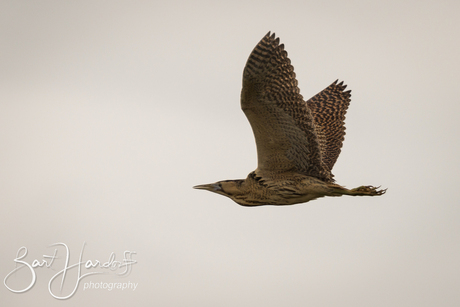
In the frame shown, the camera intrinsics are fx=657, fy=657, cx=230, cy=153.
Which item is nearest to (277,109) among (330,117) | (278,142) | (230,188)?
(278,142)

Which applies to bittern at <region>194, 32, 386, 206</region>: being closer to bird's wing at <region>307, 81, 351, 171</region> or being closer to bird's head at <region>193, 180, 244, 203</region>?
bird's head at <region>193, 180, 244, 203</region>

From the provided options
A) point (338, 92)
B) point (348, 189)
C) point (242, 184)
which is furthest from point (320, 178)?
point (338, 92)

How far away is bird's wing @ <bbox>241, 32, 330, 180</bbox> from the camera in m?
8.30

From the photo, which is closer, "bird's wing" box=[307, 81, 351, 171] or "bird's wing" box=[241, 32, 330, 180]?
"bird's wing" box=[241, 32, 330, 180]

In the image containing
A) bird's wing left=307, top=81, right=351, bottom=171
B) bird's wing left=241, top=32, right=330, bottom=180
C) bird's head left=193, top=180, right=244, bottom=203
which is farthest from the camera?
bird's wing left=307, top=81, right=351, bottom=171

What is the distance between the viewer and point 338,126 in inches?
430

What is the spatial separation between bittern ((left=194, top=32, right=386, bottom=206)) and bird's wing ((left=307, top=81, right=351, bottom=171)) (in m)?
1.46

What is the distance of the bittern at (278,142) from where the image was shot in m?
8.35

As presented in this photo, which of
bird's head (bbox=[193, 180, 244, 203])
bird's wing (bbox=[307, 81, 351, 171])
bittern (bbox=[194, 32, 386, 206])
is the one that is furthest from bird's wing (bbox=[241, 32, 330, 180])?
bird's wing (bbox=[307, 81, 351, 171])

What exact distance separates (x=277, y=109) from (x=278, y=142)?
53cm

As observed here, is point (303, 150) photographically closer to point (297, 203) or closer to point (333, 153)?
point (297, 203)

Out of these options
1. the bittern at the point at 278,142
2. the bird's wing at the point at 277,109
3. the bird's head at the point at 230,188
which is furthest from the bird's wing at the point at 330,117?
the bird's head at the point at 230,188

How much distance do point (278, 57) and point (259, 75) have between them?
0.34m

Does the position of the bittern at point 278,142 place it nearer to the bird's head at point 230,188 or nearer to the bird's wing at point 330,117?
the bird's head at point 230,188
